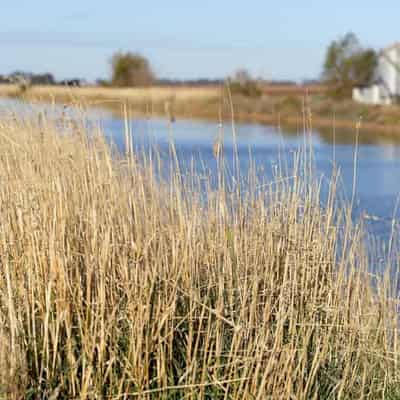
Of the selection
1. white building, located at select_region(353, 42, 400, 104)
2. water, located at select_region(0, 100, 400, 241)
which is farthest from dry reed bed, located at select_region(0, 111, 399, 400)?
white building, located at select_region(353, 42, 400, 104)

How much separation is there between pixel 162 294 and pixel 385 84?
36373mm

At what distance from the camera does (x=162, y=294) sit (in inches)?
116

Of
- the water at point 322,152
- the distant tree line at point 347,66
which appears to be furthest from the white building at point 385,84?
the water at point 322,152

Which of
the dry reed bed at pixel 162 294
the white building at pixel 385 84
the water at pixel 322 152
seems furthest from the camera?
the white building at pixel 385 84

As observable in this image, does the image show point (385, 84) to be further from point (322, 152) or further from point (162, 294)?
point (162, 294)

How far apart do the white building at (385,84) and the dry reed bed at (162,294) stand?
107 ft

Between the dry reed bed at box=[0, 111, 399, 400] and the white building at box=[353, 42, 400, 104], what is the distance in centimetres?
3254

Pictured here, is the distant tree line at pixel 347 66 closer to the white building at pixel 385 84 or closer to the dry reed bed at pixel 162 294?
the white building at pixel 385 84

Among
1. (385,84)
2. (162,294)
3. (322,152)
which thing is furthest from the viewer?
(385,84)

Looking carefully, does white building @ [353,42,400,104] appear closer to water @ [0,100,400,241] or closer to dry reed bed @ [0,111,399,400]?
water @ [0,100,400,241]

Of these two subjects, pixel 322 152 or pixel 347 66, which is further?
pixel 347 66

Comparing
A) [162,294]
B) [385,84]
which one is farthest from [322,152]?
[385,84]

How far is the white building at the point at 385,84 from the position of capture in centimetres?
3598

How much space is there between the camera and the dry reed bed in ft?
9.08
